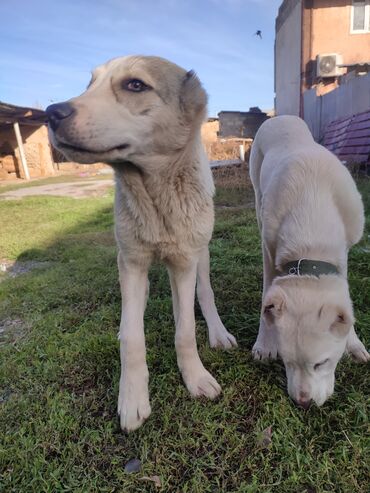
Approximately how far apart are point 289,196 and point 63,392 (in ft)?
5.86

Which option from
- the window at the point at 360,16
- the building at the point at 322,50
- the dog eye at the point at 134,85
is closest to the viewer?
the dog eye at the point at 134,85

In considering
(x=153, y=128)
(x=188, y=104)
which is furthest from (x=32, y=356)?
(x=188, y=104)

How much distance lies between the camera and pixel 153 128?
186 cm

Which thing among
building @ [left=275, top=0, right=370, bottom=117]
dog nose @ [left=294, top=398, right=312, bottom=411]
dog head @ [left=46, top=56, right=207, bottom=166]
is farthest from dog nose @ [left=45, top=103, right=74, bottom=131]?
building @ [left=275, top=0, right=370, bottom=117]

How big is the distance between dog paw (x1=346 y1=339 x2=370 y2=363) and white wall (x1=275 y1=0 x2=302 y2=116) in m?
16.1

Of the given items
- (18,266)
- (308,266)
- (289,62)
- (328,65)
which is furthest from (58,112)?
(289,62)

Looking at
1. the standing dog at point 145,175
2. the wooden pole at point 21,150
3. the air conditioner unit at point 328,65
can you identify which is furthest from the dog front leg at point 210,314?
the wooden pole at point 21,150

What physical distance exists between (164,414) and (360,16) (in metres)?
19.1

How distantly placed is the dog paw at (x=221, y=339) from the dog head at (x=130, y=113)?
1246mm

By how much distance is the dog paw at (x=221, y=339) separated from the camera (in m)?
2.54

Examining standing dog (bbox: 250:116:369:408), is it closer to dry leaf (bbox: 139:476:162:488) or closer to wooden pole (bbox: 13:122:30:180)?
dry leaf (bbox: 139:476:162:488)

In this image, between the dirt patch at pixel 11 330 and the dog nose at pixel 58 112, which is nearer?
the dog nose at pixel 58 112

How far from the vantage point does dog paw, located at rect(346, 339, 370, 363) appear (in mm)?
2287

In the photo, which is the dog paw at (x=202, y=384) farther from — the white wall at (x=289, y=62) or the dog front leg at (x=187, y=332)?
the white wall at (x=289, y=62)
